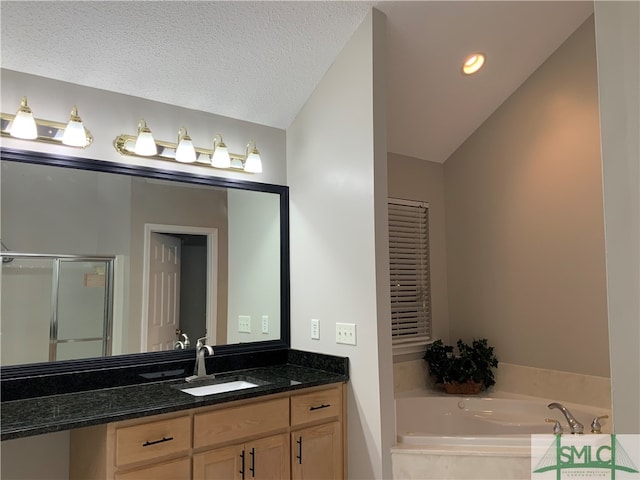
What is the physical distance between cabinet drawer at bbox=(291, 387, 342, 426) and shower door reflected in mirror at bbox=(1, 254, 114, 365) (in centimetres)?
95

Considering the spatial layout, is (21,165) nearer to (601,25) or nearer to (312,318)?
(312,318)

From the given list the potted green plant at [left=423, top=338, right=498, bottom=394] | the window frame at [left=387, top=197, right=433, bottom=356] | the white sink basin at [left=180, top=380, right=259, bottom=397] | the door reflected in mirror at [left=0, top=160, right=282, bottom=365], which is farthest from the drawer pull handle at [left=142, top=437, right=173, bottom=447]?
the potted green plant at [left=423, top=338, right=498, bottom=394]

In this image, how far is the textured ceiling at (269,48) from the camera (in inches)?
87.6

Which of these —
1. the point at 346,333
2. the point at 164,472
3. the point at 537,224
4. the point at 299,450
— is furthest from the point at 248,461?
the point at 537,224

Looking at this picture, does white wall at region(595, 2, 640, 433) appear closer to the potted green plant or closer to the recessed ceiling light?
the recessed ceiling light

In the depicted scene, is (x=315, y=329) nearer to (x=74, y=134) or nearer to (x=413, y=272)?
(x=413, y=272)

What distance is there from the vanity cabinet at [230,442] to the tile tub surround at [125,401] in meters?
0.04

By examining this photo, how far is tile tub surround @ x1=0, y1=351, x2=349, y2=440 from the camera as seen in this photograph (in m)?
1.83

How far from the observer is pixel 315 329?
2.88m

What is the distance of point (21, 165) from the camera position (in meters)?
2.26

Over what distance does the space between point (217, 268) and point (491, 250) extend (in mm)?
2046

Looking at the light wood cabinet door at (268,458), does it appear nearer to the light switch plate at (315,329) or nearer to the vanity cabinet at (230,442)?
the vanity cabinet at (230,442)

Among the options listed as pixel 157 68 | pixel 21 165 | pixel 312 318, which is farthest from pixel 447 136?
pixel 21 165

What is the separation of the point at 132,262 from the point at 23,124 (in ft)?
2.59
